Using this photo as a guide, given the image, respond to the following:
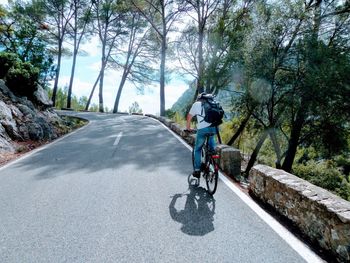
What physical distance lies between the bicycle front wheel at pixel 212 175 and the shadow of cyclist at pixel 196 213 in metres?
0.13

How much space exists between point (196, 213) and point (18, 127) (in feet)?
28.9

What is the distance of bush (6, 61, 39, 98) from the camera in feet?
41.6

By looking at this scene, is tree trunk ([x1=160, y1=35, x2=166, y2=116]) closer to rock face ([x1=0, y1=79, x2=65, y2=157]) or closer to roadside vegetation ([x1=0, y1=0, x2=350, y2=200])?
roadside vegetation ([x1=0, y1=0, x2=350, y2=200])

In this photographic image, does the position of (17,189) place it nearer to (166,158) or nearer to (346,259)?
(166,158)

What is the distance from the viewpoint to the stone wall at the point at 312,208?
2.96 m

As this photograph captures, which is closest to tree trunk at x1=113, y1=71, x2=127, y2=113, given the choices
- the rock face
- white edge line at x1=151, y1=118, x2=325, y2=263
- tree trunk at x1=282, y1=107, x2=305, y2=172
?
the rock face

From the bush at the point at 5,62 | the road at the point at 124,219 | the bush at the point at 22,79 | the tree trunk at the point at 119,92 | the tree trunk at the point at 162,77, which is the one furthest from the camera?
the tree trunk at the point at 119,92

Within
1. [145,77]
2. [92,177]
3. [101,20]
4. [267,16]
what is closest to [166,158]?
[92,177]

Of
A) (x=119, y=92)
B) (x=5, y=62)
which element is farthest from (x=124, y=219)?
(x=119, y=92)

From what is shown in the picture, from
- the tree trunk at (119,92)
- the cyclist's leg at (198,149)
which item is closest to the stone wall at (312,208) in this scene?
the cyclist's leg at (198,149)

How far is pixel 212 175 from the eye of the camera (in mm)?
5125

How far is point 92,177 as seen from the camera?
5895 millimetres

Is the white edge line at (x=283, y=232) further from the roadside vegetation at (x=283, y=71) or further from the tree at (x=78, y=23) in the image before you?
the tree at (x=78, y=23)

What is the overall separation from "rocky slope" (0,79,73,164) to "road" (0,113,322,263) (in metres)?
2.29
